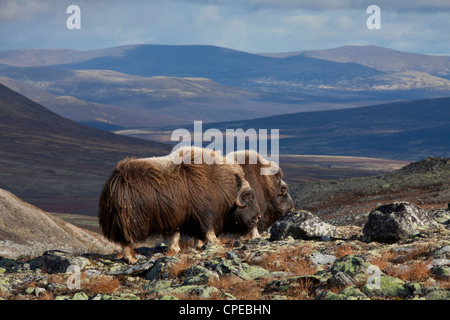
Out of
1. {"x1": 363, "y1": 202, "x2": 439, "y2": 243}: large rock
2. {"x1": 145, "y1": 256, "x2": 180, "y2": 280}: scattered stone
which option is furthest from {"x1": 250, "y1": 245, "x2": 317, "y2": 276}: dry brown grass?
{"x1": 363, "y1": 202, "x2": 439, "y2": 243}: large rock

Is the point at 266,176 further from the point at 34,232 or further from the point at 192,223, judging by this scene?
the point at 34,232

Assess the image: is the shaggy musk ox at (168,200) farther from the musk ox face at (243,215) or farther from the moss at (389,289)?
the moss at (389,289)

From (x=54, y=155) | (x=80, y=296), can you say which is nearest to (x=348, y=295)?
(x=80, y=296)

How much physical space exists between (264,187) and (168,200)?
328cm

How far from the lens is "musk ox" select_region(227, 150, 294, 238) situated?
10.9m

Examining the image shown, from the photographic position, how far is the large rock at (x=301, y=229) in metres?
8.84

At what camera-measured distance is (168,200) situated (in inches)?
329

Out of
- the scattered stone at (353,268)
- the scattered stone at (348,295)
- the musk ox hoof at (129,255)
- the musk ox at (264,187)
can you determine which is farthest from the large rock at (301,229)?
the scattered stone at (348,295)

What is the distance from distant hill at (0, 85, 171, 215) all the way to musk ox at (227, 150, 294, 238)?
164ft

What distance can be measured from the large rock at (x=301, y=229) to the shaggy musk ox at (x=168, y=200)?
35.5 inches

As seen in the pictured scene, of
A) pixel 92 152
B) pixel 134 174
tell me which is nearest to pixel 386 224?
pixel 134 174

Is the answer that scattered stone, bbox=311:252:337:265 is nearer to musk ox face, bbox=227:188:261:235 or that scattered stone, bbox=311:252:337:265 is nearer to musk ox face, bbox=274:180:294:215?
musk ox face, bbox=227:188:261:235

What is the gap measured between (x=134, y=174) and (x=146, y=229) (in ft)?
2.49
